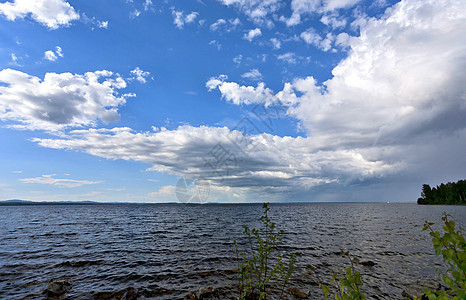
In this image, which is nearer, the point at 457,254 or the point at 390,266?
the point at 457,254

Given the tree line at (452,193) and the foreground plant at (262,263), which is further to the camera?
the tree line at (452,193)

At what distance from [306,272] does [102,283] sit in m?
15.4

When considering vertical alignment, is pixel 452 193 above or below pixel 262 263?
above

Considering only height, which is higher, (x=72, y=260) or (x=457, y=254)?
(x=457, y=254)

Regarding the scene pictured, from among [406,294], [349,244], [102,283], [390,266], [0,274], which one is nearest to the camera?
[406,294]

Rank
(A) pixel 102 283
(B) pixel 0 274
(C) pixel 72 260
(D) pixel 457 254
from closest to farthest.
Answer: (D) pixel 457 254 → (A) pixel 102 283 → (B) pixel 0 274 → (C) pixel 72 260

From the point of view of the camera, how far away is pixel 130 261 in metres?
21.8

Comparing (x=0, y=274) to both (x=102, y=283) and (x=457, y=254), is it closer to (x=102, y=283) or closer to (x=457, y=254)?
(x=102, y=283)

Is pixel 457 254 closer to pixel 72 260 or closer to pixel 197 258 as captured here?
pixel 197 258

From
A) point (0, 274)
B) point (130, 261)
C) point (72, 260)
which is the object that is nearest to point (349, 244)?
point (130, 261)

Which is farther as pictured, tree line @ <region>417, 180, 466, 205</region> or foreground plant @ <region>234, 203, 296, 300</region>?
tree line @ <region>417, 180, 466, 205</region>

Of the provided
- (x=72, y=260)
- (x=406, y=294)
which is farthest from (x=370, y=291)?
(x=72, y=260)

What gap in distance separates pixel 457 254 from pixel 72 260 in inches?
1092

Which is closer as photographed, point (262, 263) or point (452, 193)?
point (262, 263)
